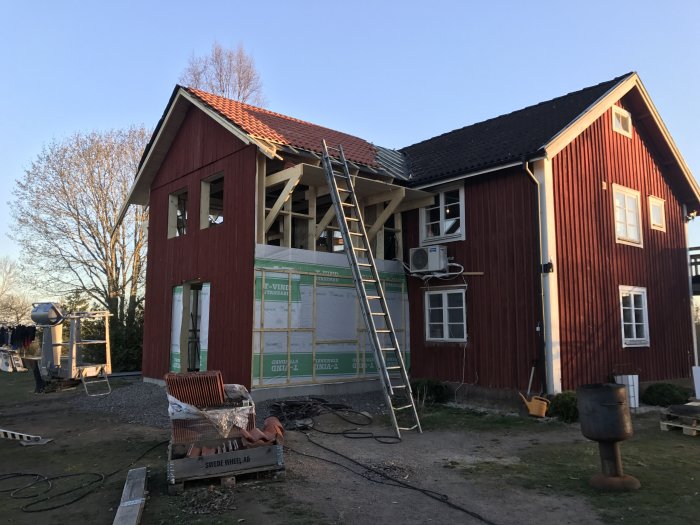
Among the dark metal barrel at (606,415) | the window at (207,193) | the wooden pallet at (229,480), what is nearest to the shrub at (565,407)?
the dark metal barrel at (606,415)

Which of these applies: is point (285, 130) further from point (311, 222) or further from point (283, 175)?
point (311, 222)

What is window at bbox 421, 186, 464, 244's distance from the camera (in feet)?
43.0

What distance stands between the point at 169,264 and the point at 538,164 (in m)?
10.5

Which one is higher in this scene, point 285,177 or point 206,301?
point 285,177

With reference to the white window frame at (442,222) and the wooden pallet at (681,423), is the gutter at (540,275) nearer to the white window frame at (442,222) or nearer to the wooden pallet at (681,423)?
the white window frame at (442,222)

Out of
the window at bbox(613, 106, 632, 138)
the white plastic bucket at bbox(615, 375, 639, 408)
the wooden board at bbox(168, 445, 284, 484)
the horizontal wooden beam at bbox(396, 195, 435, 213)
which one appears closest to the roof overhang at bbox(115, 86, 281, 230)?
the horizontal wooden beam at bbox(396, 195, 435, 213)

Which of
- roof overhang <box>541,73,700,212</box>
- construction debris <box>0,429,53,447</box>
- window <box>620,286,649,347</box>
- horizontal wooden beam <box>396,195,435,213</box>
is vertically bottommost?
construction debris <box>0,429,53,447</box>

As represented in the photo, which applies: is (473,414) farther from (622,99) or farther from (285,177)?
(622,99)

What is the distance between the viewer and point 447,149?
50.8ft

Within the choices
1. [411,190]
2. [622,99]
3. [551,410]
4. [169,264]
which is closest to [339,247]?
[411,190]

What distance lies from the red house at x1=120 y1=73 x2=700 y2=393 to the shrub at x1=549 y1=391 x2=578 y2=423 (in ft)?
1.55

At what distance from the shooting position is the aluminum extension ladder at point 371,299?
364 inches

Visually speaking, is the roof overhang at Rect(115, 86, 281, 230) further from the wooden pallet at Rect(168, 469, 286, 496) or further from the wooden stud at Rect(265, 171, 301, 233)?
the wooden pallet at Rect(168, 469, 286, 496)

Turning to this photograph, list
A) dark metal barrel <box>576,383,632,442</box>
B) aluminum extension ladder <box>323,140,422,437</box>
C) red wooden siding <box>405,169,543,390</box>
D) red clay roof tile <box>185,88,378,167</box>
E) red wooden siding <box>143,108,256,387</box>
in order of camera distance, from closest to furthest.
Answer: dark metal barrel <box>576,383,632,442</box> → aluminum extension ladder <box>323,140,422,437</box> → red wooden siding <box>405,169,543,390</box> → red wooden siding <box>143,108,256,387</box> → red clay roof tile <box>185,88,378,167</box>
